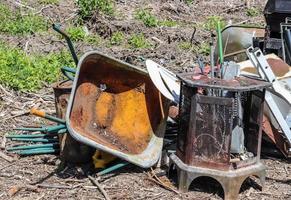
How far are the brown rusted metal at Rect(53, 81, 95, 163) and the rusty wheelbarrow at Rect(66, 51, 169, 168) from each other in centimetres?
20

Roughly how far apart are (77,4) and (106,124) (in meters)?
6.53

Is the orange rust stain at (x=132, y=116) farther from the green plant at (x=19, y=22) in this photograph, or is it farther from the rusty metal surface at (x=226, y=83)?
the green plant at (x=19, y=22)

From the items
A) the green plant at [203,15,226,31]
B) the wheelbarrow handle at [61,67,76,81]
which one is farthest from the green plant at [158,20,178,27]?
the wheelbarrow handle at [61,67,76,81]

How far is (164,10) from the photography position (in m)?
12.4

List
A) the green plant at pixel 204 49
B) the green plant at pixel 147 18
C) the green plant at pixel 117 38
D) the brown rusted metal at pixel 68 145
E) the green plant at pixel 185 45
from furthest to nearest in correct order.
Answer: the green plant at pixel 147 18 < the green plant at pixel 117 38 < the green plant at pixel 185 45 < the green plant at pixel 204 49 < the brown rusted metal at pixel 68 145

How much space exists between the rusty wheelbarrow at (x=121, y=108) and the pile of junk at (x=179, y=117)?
0.03 ft

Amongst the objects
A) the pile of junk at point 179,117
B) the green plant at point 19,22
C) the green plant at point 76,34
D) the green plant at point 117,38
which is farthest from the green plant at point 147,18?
the pile of junk at point 179,117

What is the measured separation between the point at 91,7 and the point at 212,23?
103 inches

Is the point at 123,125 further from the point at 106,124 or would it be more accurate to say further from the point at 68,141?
the point at 68,141

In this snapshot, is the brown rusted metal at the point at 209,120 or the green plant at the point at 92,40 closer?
the brown rusted metal at the point at 209,120

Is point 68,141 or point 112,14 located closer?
point 68,141

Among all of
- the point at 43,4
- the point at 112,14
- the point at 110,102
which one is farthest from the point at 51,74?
the point at 43,4

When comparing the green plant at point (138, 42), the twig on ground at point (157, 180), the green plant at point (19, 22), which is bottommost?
the twig on ground at point (157, 180)

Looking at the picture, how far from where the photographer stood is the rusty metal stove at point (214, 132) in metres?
4.79
